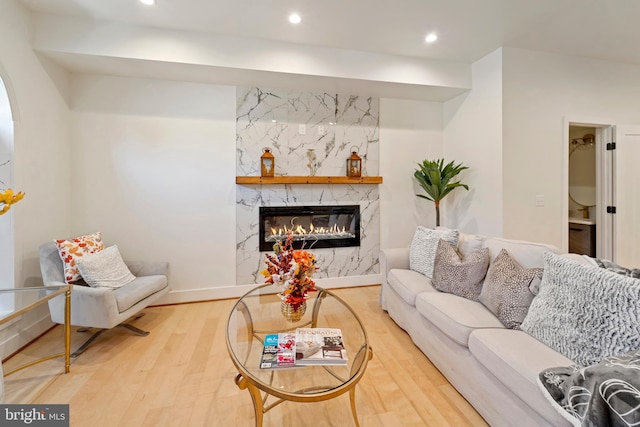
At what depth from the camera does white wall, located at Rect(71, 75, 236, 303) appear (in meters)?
2.85

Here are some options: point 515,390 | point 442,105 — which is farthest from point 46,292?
point 442,105

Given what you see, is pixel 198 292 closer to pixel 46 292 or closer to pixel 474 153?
pixel 46 292

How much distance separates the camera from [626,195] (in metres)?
3.20

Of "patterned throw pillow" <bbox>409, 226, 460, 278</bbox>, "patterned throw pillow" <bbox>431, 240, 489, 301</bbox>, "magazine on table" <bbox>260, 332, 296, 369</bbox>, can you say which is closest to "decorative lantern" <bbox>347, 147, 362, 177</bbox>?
"patterned throw pillow" <bbox>409, 226, 460, 278</bbox>

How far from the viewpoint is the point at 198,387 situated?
1685 mm

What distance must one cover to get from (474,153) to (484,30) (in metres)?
1.34

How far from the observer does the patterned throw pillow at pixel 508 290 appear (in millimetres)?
1523

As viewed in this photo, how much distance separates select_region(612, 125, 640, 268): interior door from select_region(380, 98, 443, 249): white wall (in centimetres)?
208

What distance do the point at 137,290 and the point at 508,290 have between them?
2827 millimetres

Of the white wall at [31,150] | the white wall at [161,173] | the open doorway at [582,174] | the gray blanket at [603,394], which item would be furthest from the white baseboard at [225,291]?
the open doorway at [582,174]

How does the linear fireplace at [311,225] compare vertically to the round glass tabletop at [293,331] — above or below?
above

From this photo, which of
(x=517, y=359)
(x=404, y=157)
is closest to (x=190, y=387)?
(x=517, y=359)

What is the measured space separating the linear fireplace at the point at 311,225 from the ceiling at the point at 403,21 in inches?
77.2

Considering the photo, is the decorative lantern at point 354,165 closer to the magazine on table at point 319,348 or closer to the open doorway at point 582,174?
the magazine on table at point 319,348
